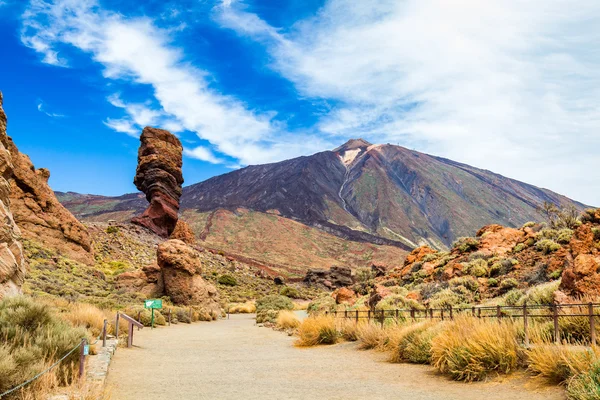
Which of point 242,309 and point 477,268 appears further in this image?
point 242,309

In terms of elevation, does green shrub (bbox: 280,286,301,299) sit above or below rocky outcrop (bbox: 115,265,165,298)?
below

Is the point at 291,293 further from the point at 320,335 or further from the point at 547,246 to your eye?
the point at 320,335

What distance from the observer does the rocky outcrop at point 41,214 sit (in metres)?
33.6

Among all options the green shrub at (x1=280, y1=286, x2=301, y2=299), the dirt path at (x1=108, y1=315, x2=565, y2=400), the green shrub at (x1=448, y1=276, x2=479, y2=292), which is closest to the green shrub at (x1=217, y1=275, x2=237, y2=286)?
the green shrub at (x1=280, y1=286, x2=301, y2=299)

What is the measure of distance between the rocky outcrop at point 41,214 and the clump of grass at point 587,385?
34910mm

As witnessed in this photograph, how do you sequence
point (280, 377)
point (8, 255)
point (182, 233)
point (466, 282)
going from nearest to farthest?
1. point (280, 377)
2. point (8, 255)
3. point (466, 282)
4. point (182, 233)

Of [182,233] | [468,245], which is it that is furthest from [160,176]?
[468,245]

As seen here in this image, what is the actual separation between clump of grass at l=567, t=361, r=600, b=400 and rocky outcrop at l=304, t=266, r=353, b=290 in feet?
198

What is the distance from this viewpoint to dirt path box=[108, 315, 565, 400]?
7.25 meters

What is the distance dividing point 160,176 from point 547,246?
47390mm

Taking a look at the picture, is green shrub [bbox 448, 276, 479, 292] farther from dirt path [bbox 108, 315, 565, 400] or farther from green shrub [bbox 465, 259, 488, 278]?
dirt path [bbox 108, 315, 565, 400]

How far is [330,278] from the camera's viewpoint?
67562 mm

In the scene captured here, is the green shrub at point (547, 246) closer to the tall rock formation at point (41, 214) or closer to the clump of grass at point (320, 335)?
the clump of grass at point (320, 335)

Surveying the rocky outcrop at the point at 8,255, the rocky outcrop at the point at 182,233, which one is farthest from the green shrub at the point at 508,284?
the rocky outcrop at the point at 182,233
